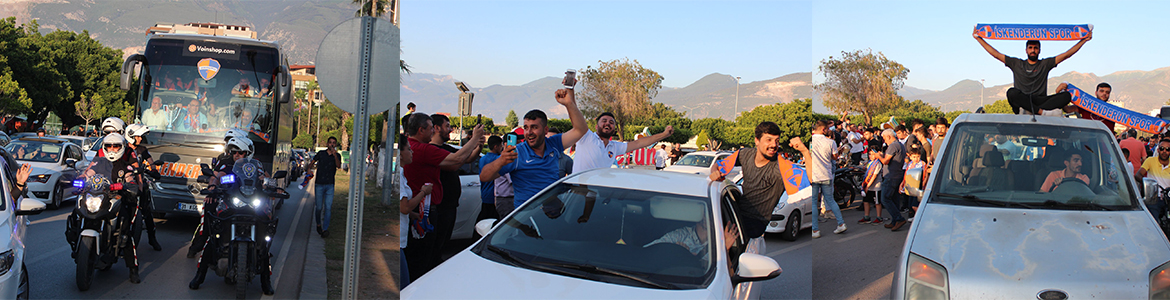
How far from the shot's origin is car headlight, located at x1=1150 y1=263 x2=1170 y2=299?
3.40 meters

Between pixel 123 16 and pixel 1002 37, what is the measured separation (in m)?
53.9

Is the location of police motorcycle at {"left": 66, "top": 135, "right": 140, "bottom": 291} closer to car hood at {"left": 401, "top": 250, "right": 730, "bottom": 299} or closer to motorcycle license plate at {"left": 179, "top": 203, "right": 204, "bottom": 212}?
motorcycle license plate at {"left": 179, "top": 203, "right": 204, "bottom": 212}

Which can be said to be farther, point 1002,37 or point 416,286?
point 1002,37

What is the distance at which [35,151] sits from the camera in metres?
12.4

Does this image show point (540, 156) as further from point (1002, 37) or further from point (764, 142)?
point (1002, 37)

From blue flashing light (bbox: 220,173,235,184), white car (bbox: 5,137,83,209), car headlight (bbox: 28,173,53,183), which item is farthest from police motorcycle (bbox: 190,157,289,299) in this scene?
car headlight (bbox: 28,173,53,183)

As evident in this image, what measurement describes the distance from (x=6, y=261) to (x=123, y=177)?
2.95 metres

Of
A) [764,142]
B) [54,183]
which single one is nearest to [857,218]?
[764,142]

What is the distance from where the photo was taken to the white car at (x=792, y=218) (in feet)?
30.3

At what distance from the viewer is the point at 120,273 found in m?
6.96

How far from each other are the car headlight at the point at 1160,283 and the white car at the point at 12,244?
6.48 m

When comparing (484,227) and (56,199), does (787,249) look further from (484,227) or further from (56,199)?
(56,199)

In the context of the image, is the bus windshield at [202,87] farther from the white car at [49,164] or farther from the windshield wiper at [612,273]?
the windshield wiper at [612,273]

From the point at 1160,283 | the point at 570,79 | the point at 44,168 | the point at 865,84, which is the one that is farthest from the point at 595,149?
the point at 865,84
